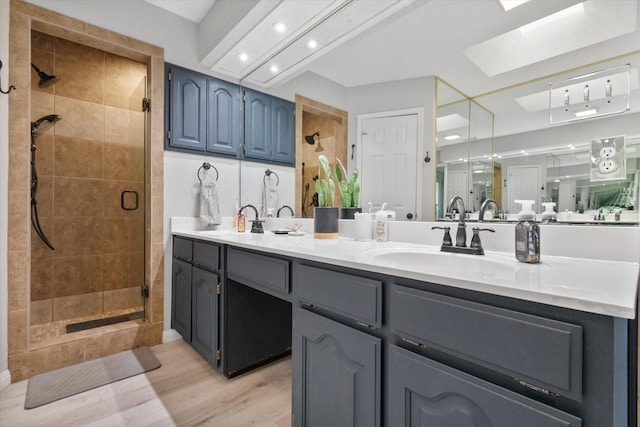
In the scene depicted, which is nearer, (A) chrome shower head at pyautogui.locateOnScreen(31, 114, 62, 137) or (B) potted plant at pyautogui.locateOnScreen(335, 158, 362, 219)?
(B) potted plant at pyautogui.locateOnScreen(335, 158, 362, 219)

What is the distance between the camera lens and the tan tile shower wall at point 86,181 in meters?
2.59

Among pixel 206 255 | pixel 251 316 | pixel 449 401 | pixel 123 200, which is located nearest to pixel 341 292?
pixel 449 401

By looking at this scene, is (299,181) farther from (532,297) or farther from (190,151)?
(532,297)

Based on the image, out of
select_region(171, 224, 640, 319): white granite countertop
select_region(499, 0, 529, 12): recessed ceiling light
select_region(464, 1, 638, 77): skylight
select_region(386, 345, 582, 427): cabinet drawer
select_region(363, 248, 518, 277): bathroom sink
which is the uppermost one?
select_region(499, 0, 529, 12): recessed ceiling light

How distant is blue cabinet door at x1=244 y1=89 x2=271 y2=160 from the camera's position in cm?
247

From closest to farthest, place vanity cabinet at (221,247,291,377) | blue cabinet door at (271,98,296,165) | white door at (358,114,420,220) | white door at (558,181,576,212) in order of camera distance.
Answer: white door at (558,181,576,212) → vanity cabinet at (221,247,291,377) → white door at (358,114,420,220) → blue cabinet door at (271,98,296,165)

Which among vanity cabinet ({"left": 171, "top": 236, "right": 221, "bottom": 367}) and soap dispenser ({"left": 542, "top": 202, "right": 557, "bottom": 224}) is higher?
soap dispenser ({"left": 542, "top": 202, "right": 557, "bottom": 224})

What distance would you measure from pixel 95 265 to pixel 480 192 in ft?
10.8

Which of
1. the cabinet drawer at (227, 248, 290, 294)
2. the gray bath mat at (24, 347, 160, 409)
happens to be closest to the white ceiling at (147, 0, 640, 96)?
the cabinet drawer at (227, 248, 290, 294)

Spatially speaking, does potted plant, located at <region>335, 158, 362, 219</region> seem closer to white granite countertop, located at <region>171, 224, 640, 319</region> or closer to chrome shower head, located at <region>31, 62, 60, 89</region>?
white granite countertop, located at <region>171, 224, 640, 319</region>

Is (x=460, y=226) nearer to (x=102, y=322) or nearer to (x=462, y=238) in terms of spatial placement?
(x=462, y=238)

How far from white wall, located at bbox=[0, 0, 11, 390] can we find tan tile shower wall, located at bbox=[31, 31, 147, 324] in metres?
0.97

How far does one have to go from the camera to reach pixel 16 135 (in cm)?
169

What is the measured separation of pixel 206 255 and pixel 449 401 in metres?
1.52
